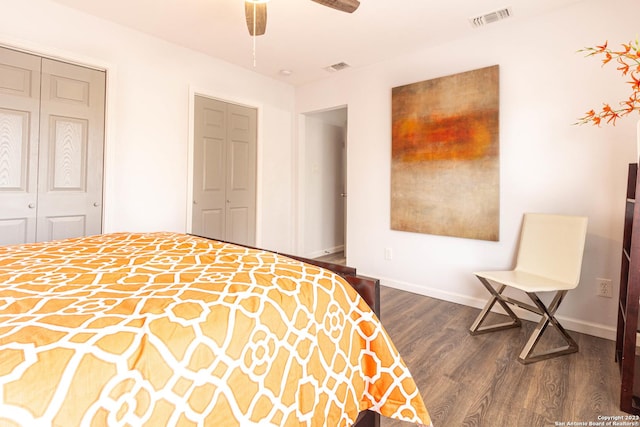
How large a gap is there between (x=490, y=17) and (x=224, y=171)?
289cm

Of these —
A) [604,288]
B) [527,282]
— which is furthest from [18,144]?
[604,288]

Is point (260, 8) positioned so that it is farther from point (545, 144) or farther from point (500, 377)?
point (500, 377)

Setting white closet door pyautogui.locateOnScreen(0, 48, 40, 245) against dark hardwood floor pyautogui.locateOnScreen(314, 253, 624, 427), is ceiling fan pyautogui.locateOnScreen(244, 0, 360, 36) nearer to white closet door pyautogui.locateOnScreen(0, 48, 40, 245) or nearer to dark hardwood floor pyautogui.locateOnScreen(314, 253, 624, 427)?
white closet door pyautogui.locateOnScreen(0, 48, 40, 245)

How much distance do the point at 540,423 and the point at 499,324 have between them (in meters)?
1.15

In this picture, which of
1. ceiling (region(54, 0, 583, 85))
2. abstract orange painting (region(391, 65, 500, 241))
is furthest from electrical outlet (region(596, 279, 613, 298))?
ceiling (region(54, 0, 583, 85))

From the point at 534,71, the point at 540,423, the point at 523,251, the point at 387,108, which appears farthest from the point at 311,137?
the point at 540,423

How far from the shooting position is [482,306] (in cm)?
288

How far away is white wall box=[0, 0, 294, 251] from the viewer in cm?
243

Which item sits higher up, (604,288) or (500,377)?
(604,288)

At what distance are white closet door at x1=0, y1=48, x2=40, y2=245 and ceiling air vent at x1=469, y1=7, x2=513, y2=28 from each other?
11.4ft

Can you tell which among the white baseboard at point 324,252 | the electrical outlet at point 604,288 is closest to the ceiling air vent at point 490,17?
the electrical outlet at point 604,288

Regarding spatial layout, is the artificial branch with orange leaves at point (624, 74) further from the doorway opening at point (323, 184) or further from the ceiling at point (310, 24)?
the doorway opening at point (323, 184)

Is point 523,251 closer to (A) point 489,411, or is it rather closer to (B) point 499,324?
(B) point 499,324

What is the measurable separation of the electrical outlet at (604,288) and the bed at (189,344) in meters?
2.12
